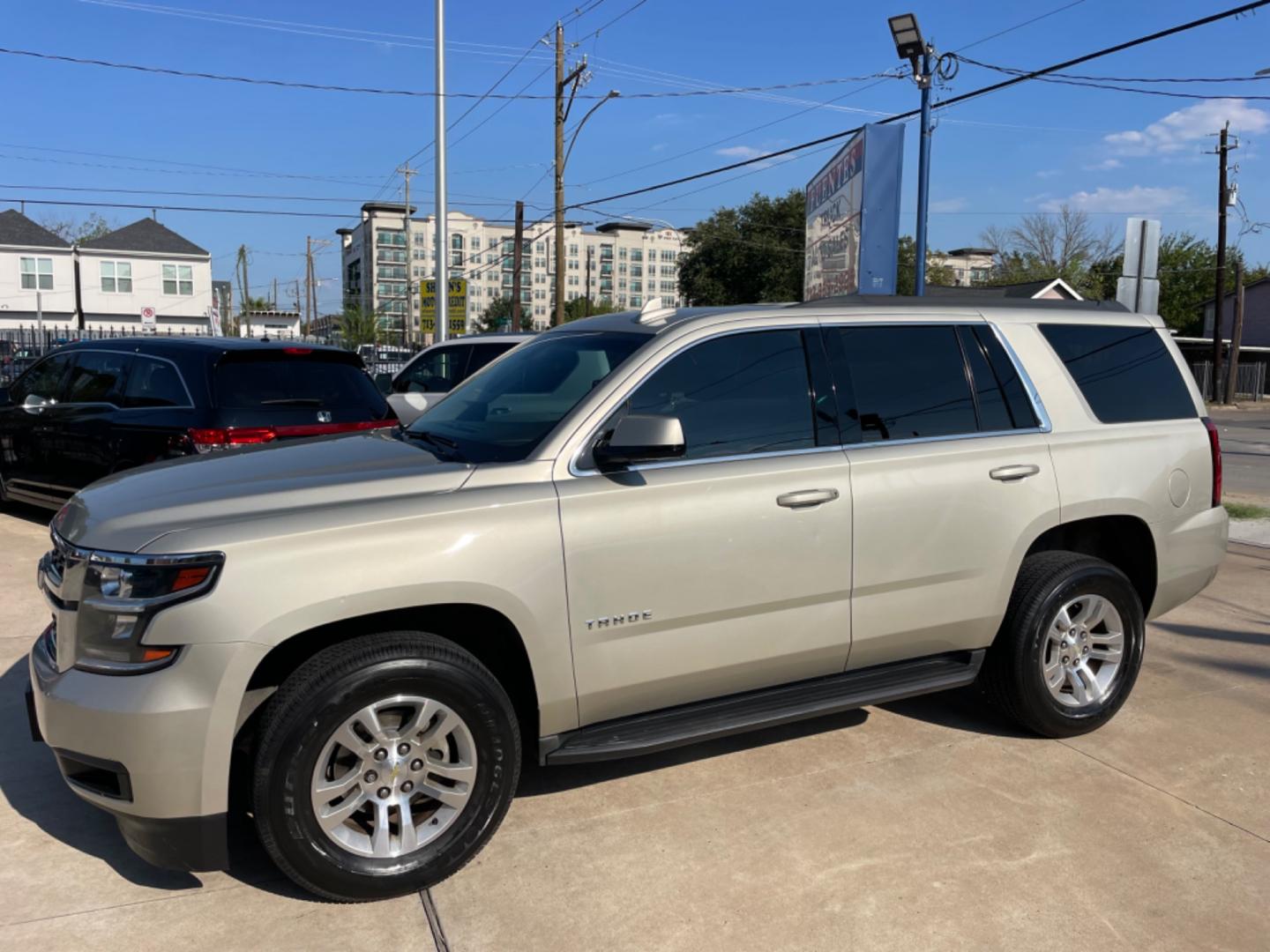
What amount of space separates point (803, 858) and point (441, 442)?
2023mm

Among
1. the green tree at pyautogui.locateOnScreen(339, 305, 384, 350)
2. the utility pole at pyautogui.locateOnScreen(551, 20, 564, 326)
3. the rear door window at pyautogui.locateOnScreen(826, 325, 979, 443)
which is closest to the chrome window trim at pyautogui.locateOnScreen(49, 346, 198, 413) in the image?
the rear door window at pyautogui.locateOnScreen(826, 325, 979, 443)

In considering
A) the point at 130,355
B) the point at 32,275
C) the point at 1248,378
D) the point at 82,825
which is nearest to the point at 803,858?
the point at 82,825

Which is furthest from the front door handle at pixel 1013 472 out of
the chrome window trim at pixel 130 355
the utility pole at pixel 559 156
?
the utility pole at pixel 559 156

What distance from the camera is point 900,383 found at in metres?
4.10

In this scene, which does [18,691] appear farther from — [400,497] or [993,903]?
[993,903]

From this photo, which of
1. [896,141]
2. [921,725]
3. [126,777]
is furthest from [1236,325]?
[126,777]

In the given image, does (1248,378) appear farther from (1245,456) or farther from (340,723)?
(340,723)

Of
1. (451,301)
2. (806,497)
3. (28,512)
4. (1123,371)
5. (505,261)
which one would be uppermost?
(505,261)

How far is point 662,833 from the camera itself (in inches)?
140

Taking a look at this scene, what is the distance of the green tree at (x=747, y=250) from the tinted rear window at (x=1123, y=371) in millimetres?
55989

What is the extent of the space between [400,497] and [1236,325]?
45818 mm

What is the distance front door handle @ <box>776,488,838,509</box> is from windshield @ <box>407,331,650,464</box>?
2.58ft

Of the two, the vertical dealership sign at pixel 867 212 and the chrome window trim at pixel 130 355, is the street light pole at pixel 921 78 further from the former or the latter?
the chrome window trim at pixel 130 355

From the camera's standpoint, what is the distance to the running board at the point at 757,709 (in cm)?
338
